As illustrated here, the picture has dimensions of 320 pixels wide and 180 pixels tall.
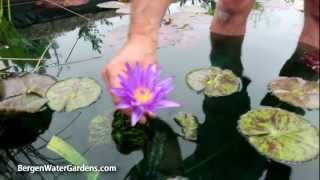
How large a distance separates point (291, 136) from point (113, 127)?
444mm

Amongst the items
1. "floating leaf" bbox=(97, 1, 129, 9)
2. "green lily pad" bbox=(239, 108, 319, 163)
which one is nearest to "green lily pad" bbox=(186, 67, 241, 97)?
"green lily pad" bbox=(239, 108, 319, 163)

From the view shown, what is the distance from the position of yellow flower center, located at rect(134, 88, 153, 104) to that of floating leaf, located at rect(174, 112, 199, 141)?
36 centimetres

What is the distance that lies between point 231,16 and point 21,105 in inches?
34.1

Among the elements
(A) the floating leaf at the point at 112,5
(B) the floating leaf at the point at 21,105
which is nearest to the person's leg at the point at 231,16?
(A) the floating leaf at the point at 112,5

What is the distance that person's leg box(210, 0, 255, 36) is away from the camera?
1466mm

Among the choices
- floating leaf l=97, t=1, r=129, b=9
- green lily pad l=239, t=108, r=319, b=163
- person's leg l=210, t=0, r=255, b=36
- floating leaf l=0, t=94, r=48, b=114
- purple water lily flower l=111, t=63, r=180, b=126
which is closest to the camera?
purple water lily flower l=111, t=63, r=180, b=126

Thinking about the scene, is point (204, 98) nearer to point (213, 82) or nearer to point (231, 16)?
point (213, 82)

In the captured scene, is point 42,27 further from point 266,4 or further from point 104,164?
point 266,4

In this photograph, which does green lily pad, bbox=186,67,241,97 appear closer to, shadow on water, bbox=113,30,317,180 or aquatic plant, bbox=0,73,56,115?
→ shadow on water, bbox=113,30,317,180

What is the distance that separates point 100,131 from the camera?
101 centimetres

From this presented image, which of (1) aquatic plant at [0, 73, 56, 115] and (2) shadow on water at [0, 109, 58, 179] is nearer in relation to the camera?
(2) shadow on water at [0, 109, 58, 179]

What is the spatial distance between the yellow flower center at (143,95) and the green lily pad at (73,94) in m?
0.48

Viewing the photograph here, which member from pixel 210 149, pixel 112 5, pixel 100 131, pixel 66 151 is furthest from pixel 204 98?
pixel 112 5

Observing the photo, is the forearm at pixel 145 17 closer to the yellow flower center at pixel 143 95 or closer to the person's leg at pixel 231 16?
the yellow flower center at pixel 143 95
